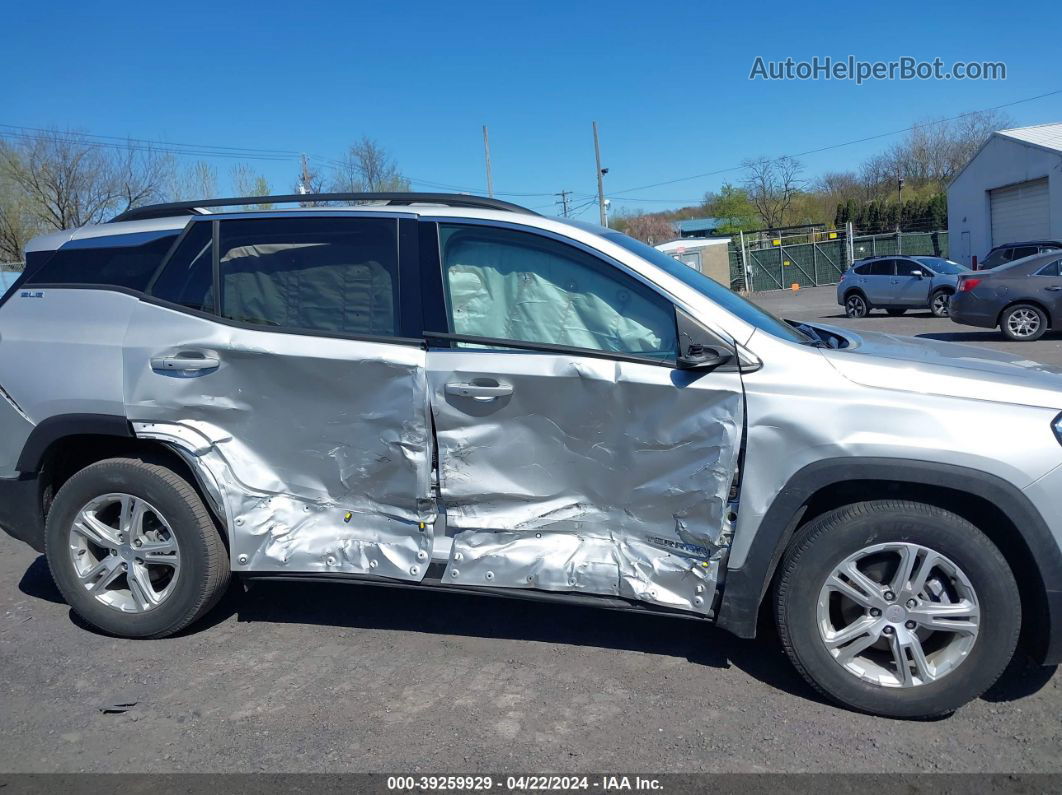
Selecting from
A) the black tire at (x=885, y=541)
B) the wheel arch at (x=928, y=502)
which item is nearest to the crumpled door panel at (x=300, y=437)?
the wheel arch at (x=928, y=502)

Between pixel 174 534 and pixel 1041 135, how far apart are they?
37.8 m

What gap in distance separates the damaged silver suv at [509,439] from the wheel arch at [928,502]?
0.01 m

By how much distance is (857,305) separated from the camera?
76.0 ft

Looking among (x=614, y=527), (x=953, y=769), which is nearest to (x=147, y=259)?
(x=614, y=527)

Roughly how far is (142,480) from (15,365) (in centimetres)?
91

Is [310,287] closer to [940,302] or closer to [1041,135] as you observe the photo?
[940,302]

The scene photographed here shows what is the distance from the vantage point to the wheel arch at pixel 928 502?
3.04 metres

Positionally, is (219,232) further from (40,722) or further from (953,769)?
(953,769)

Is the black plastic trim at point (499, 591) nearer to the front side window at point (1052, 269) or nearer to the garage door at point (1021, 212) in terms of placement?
the front side window at point (1052, 269)

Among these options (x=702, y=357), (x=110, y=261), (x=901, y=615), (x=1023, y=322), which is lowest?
(x=901, y=615)

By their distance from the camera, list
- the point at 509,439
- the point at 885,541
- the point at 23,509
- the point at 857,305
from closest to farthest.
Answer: the point at 885,541 < the point at 509,439 < the point at 23,509 < the point at 857,305

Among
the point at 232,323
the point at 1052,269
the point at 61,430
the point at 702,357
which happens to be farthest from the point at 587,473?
the point at 1052,269

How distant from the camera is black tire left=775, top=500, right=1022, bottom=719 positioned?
3096 mm

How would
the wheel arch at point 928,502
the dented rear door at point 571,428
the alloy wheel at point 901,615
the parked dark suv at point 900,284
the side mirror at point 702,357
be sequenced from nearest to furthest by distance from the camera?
1. the wheel arch at point 928,502
2. the alloy wheel at point 901,615
3. the side mirror at point 702,357
4. the dented rear door at point 571,428
5. the parked dark suv at point 900,284
